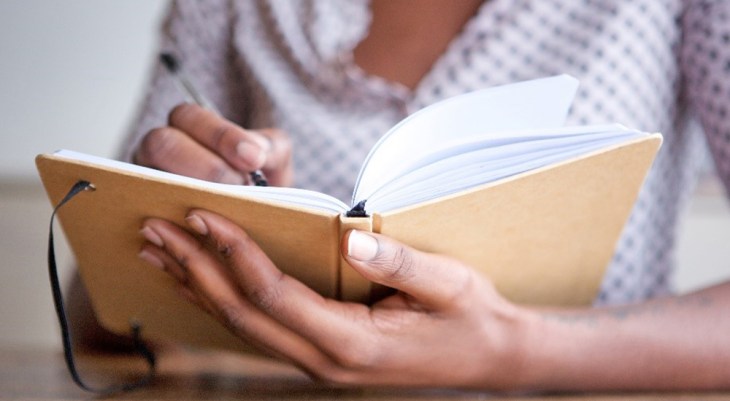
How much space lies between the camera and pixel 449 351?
585mm

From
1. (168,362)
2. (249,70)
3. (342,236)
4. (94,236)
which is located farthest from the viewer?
(249,70)

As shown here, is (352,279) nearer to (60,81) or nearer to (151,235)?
(151,235)

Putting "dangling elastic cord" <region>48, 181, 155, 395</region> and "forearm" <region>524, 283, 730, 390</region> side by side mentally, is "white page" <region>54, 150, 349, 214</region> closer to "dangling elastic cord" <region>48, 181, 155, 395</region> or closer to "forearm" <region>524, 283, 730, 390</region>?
"dangling elastic cord" <region>48, 181, 155, 395</region>

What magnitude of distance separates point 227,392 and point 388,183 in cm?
28

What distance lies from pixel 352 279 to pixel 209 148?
8.0 inches

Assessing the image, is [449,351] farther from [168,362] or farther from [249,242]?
[168,362]

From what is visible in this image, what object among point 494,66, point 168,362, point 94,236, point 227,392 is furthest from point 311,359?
point 494,66

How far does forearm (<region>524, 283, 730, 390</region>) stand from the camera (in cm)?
63

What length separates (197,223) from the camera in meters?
0.50

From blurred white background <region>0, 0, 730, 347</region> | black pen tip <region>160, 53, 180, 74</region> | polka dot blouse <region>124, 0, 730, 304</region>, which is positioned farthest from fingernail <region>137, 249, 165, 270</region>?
blurred white background <region>0, 0, 730, 347</region>

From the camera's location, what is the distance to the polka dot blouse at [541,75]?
35.1 inches

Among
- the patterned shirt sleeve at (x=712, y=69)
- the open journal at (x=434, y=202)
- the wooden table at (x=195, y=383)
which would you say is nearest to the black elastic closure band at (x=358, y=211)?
the open journal at (x=434, y=202)

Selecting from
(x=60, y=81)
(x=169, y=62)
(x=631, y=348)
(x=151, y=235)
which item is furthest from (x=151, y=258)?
(x=60, y=81)

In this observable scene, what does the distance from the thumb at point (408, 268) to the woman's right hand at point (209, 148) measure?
0.61ft
